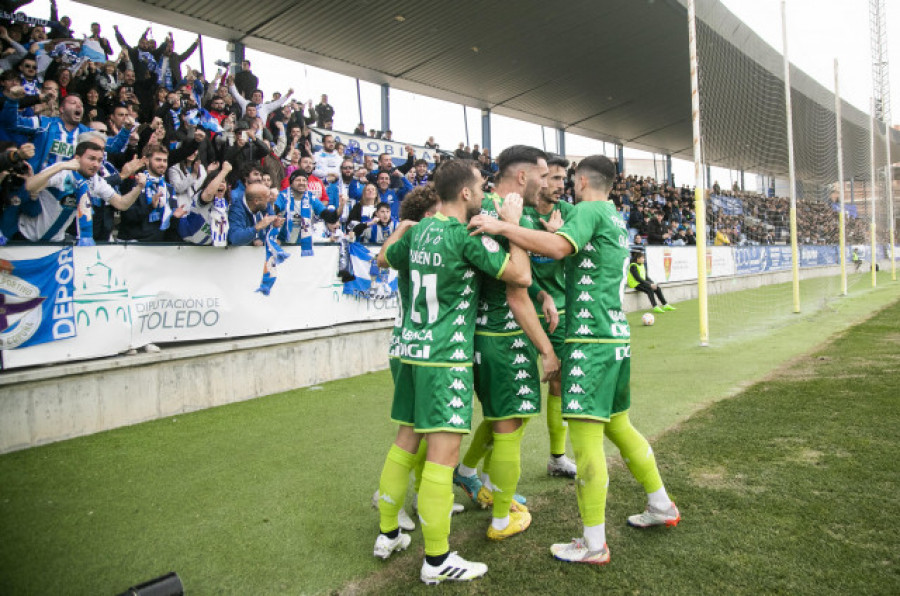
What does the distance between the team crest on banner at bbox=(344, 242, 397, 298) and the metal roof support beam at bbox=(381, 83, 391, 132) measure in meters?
8.36

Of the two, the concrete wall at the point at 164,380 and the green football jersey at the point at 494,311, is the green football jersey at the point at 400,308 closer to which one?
the green football jersey at the point at 494,311

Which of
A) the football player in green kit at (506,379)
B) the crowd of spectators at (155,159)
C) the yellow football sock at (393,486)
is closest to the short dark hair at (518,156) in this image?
the football player in green kit at (506,379)

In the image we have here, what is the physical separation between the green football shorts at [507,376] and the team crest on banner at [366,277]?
5.31m

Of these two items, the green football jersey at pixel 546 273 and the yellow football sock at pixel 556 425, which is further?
the yellow football sock at pixel 556 425

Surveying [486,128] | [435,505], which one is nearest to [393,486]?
[435,505]

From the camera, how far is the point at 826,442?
14.1 ft

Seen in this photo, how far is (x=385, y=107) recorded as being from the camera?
16.1m

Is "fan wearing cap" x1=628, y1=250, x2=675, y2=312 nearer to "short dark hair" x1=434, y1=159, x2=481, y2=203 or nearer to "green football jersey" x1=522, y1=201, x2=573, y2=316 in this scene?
"green football jersey" x1=522, y1=201, x2=573, y2=316

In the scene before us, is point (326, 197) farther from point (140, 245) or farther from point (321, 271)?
point (140, 245)

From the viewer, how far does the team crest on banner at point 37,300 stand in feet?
16.7

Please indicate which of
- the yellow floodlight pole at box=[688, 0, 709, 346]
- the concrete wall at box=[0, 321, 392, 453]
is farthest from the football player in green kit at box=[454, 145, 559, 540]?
the yellow floodlight pole at box=[688, 0, 709, 346]

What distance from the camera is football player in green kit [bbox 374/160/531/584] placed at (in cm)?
276

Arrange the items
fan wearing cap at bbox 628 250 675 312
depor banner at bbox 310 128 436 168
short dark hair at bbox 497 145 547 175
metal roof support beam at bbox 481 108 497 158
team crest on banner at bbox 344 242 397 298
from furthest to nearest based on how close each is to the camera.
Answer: metal roof support beam at bbox 481 108 497 158 < fan wearing cap at bbox 628 250 675 312 < depor banner at bbox 310 128 436 168 < team crest on banner at bbox 344 242 397 298 < short dark hair at bbox 497 145 547 175

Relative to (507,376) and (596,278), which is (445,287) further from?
(596,278)
